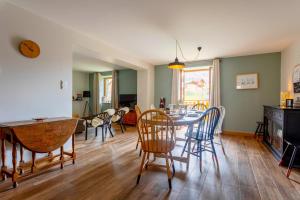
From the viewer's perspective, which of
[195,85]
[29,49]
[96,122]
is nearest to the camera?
[29,49]

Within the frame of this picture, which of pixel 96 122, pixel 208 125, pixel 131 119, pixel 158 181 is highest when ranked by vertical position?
pixel 208 125

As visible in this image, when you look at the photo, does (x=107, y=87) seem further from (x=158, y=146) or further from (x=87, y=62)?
(x=158, y=146)

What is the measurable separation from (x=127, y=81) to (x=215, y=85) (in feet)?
11.3

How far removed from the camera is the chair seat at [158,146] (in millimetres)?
1959

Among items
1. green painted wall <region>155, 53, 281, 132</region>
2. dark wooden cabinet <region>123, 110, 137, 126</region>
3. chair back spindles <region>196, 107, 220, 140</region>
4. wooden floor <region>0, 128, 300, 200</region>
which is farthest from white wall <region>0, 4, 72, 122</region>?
green painted wall <region>155, 53, 281, 132</region>

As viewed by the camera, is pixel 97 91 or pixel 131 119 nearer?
pixel 131 119

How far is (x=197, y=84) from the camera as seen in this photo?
5.61 meters

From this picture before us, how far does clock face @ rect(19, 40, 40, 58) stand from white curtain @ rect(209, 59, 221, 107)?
170 inches

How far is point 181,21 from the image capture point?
263 centimetres

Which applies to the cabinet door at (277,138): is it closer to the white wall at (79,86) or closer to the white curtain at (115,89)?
the white curtain at (115,89)

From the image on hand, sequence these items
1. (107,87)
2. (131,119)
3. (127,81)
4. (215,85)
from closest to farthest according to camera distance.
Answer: (215,85)
(131,119)
(127,81)
(107,87)

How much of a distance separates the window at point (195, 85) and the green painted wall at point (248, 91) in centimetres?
65

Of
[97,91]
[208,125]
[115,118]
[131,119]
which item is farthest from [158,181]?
[97,91]

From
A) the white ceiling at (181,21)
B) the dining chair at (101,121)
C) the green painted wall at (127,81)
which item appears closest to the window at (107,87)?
the green painted wall at (127,81)
